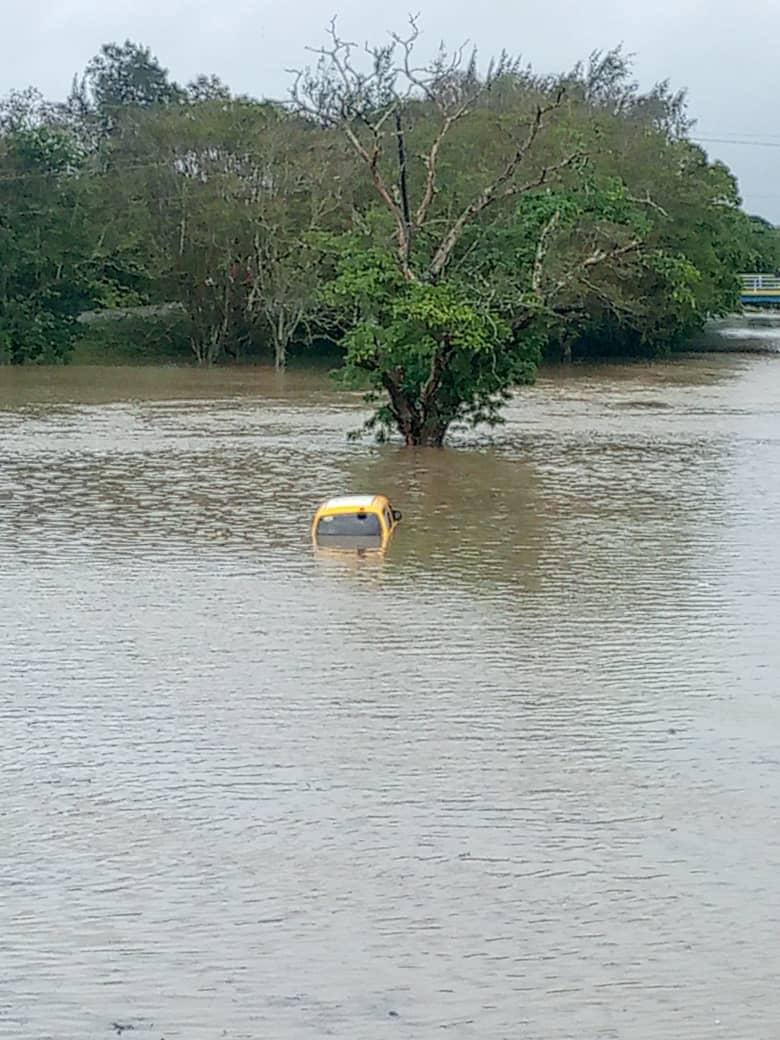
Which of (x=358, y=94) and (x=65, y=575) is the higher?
(x=358, y=94)

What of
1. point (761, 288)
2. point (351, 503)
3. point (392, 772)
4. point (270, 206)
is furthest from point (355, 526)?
point (761, 288)

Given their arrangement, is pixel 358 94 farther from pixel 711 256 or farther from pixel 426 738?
pixel 711 256

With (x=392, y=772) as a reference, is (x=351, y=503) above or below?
above

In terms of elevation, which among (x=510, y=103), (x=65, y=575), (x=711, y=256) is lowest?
(x=65, y=575)

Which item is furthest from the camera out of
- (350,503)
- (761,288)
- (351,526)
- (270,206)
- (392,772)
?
(761,288)

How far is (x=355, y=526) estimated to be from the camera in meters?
16.1

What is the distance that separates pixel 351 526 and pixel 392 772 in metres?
7.58

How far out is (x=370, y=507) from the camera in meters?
16.2

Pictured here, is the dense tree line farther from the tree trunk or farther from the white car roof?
the white car roof

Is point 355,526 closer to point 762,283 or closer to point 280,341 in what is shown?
point 280,341

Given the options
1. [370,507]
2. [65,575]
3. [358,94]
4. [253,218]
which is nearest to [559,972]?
[65,575]

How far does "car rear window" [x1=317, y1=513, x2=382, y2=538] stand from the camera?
16.1 m

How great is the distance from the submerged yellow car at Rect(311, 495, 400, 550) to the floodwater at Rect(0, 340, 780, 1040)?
0.24 m

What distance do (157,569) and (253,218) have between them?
33.0 m
